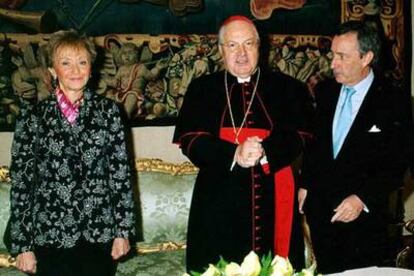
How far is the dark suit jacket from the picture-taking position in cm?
252

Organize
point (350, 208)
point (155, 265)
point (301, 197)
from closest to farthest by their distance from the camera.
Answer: point (350, 208) < point (301, 197) < point (155, 265)

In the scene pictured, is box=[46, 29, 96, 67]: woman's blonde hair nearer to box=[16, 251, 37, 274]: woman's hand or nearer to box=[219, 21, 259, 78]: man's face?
box=[219, 21, 259, 78]: man's face

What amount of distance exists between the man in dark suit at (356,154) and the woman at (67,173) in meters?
0.97

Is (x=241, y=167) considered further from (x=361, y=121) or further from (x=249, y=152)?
(x=361, y=121)

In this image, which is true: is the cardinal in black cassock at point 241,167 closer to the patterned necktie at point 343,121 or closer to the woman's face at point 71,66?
the patterned necktie at point 343,121

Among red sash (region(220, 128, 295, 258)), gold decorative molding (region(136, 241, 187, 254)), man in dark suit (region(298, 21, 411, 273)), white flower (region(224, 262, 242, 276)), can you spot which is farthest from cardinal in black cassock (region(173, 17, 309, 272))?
white flower (region(224, 262, 242, 276))

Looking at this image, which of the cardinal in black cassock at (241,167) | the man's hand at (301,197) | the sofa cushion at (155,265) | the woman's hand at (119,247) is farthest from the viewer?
the sofa cushion at (155,265)

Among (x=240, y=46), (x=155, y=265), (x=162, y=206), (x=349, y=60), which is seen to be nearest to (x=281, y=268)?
(x=240, y=46)

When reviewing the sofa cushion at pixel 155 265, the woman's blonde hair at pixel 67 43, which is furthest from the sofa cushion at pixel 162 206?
the woman's blonde hair at pixel 67 43

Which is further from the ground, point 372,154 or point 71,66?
point 71,66

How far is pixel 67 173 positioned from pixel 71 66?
0.42 metres

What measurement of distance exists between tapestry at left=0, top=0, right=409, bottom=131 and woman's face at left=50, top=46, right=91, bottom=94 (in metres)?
1.10

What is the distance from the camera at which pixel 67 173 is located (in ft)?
7.14

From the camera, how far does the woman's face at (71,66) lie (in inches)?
86.7
